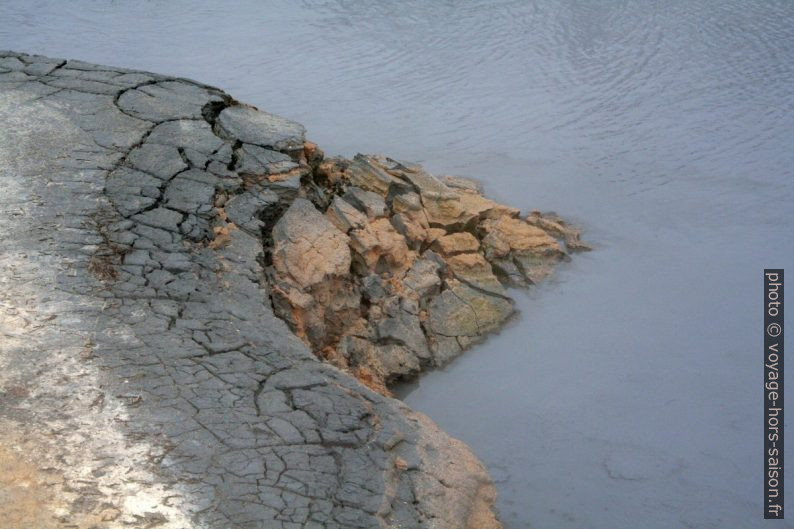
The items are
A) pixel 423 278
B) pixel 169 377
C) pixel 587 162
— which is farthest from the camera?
pixel 587 162

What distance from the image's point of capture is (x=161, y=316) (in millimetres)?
3904

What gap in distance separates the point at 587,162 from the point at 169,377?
4980mm

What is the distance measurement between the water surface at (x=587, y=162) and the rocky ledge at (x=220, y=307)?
48 cm

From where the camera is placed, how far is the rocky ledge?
10.2 ft

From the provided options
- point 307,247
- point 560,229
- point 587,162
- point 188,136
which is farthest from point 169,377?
point 587,162

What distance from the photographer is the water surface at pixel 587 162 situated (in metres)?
4.73

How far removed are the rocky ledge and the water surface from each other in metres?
0.48

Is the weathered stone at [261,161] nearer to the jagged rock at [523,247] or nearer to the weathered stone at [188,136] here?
the weathered stone at [188,136]

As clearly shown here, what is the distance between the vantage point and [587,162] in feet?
25.1

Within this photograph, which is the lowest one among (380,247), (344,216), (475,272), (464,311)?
(464,311)

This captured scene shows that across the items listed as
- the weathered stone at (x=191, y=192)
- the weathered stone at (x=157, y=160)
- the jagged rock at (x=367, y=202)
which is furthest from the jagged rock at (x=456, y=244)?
the weathered stone at (x=157, y=160)

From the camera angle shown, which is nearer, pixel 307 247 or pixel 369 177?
pixel 307 247

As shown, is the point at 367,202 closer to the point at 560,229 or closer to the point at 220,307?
the point at 560,229

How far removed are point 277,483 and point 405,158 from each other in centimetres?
470
